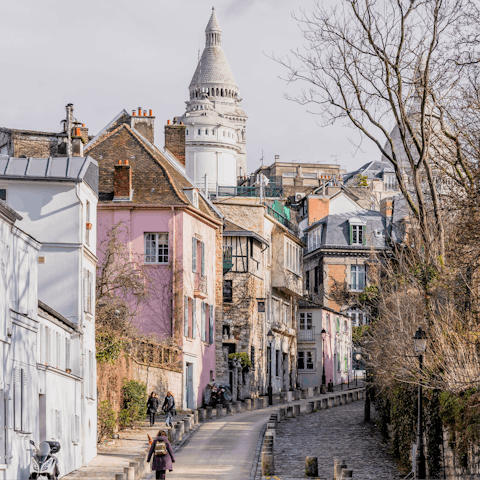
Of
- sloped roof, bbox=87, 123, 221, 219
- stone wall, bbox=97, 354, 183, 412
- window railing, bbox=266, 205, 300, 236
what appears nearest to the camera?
stone wall, bbox=97, 354, 183, 412

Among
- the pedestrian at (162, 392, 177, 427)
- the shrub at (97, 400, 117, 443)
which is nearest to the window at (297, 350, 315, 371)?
the pedestrian at (162, 392, 177, 427)

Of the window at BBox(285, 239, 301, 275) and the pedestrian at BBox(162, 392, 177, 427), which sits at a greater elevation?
the window at BBox(285, 239, 301, 275)

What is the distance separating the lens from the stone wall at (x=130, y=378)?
1173 inches

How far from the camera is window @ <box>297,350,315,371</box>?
200 feet

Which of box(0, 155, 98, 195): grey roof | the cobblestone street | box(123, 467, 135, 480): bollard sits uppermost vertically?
box(0, 155, 98, 195): grey roof

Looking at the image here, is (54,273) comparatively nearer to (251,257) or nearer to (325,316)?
(251,257)

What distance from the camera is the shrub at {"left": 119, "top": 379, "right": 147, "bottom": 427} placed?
1227 inches

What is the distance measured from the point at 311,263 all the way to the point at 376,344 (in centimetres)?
4351

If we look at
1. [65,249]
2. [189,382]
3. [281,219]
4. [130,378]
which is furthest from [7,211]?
[281,219]

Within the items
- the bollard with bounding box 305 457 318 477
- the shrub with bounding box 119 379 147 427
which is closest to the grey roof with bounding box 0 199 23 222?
the bollard with bounding box 305 457 318 477

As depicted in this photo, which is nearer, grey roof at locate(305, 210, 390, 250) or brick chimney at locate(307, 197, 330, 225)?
grey roof at locate(305, 210, 390, 250)

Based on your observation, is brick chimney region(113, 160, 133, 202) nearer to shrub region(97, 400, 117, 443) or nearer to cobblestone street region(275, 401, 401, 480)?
cobblestone street region(275, 401, 401, 480)

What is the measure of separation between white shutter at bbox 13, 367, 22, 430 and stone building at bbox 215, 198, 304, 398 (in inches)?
A: 988

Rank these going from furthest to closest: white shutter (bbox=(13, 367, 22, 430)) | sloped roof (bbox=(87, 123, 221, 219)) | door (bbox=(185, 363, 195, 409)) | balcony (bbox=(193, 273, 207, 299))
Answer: balcony (bbox=(193, 273, 207, 299))
sloped roof (bbox=(87, 123, 221, 219))
door (bbox=(185, 363, 195, 409))
white shutter (bbox=(13, 367, 22, 430))
